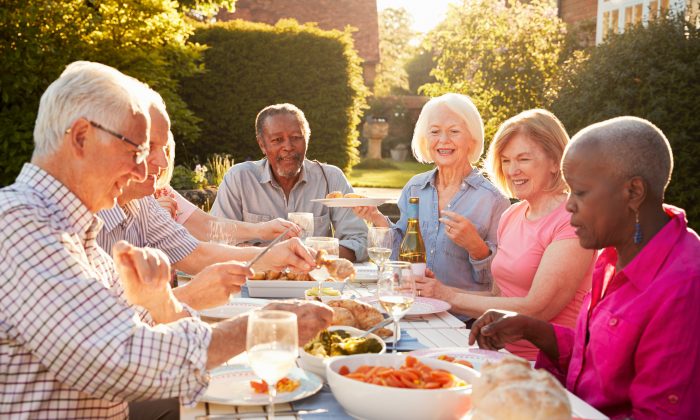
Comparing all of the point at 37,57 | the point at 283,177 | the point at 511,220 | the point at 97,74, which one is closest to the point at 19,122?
the point at 37,57

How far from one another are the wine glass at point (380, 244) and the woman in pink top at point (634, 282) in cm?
113

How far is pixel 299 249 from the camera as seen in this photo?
3219 millimetres

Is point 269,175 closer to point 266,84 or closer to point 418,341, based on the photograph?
point 418,341

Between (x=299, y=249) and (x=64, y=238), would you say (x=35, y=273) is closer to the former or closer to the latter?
(x=64, y=238)

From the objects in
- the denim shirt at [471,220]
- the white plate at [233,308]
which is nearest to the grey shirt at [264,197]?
the denim shirt at [471,220]

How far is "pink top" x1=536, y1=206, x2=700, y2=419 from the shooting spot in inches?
79.7

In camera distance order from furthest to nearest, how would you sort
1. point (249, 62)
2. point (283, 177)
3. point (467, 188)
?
point (249, 62) < point (283, 177) < point (467, 188)

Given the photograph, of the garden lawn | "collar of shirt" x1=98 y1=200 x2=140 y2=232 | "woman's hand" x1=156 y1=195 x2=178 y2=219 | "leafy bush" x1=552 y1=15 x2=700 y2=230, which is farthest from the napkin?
the garden lawn

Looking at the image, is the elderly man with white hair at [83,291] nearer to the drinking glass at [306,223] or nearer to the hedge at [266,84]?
the drinking glass at [306,223]

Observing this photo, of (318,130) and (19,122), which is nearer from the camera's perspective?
(19,122)

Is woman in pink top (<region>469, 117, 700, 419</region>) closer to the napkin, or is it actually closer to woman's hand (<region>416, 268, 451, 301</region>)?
the napkin

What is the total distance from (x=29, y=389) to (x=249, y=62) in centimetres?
1275

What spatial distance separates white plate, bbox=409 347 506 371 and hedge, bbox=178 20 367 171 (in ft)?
39.3

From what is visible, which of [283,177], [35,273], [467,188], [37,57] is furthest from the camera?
[37,57]
